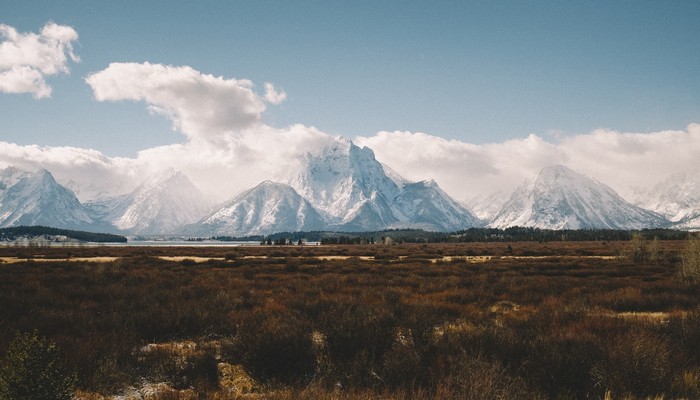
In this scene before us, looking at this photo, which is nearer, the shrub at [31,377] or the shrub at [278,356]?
the shrub at [31,377]

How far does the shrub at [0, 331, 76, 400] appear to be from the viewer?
4.24 meters

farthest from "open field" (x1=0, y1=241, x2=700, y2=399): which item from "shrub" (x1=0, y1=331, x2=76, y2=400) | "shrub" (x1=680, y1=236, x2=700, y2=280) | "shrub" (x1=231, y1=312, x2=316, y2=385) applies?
"shrub" (x1=680, y1=236, x2=700, y2=280)

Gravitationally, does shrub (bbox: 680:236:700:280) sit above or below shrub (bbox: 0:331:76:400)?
below

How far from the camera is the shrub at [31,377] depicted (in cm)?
424

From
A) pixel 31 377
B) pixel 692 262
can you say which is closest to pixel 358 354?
pixel 31 377

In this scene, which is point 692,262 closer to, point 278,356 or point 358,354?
point 358,354

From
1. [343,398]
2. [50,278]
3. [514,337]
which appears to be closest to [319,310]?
[514,337]

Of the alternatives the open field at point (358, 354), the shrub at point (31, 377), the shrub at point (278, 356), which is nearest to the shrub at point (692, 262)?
the open field at point (358, 354)

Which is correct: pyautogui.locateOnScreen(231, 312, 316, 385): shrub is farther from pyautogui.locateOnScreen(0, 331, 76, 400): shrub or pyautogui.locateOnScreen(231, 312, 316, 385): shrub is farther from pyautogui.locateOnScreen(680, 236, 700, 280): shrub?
pyautogui.locateOnScreen(680, 236, 700, 280): shrub

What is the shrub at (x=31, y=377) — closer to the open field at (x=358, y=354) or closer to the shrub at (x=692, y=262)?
the open field at (x=358, y=354)

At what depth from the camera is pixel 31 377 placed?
4.38 meters

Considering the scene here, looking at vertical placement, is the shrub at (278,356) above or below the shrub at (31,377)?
below

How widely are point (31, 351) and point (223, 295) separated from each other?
32.5 feet

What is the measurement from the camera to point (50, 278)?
71.6ft
